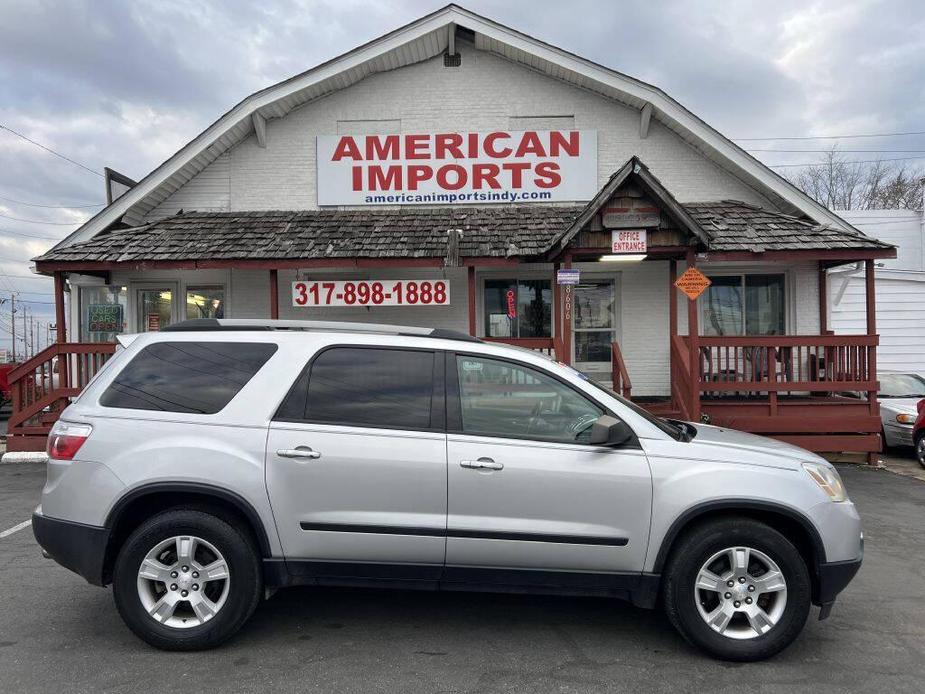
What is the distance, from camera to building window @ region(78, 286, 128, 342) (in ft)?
38.6

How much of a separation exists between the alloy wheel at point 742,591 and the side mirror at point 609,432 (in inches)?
32.5

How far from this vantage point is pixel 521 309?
11.2 meters

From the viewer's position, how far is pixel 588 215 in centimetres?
859

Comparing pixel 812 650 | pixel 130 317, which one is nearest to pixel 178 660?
pixel 812 650

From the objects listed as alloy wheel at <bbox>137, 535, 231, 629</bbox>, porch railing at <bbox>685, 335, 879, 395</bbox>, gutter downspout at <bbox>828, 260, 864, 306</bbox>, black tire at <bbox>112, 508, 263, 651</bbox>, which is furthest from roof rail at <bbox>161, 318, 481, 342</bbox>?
gutter downspout at <bbox>828, 260, 864, 306</bbox>

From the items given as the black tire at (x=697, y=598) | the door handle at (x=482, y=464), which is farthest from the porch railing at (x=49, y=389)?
the black tire at (x=697, y=598)

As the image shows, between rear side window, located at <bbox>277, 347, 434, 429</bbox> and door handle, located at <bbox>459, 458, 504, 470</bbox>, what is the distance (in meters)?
0.31

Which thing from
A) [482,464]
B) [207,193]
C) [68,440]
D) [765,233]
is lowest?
[482,464]

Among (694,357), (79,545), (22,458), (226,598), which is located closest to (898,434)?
(694,357)

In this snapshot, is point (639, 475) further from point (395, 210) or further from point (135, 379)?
point (395, 210)

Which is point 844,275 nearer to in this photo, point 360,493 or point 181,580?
point 360,493

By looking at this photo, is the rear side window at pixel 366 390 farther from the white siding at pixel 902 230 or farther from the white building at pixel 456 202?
the white siding at pixel 902 230

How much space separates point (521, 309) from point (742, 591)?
7.98 meters

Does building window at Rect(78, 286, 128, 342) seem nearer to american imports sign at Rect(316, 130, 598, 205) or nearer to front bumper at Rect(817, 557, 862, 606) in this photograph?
american imports sign at Rect(316, 130, 598, 205)
